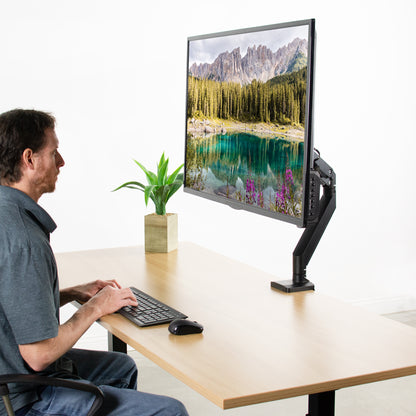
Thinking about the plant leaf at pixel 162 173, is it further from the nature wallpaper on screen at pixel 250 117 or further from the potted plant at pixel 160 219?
the nature wallpaper on screen at pixel 250 117

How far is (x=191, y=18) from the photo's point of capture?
3.62 metres

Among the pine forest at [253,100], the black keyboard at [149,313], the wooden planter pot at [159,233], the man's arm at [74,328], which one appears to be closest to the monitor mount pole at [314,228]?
the pine forest at [253,100]

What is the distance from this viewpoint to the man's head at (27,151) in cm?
171

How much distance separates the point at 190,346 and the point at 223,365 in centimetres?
15

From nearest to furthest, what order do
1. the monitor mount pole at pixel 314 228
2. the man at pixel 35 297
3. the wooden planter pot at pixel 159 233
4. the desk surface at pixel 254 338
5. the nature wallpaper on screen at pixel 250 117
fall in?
the desk surface at pixel 254 338, the man at pixel 35 297, the nature wallpaper on screen at pixel 250 117, the monitor mount pole at pixel 314 228, the wooden planter pot at pixel 159 233

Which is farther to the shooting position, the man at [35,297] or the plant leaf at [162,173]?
the plant leaf at [162,173]

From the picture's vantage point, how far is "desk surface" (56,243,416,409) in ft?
4.72

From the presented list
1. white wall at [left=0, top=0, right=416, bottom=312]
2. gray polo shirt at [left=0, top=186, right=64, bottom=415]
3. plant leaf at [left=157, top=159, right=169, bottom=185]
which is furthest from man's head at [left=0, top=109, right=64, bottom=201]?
white wall at [left=0, top=0, right=416, bottom=312]

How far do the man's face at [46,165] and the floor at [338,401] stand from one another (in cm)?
158

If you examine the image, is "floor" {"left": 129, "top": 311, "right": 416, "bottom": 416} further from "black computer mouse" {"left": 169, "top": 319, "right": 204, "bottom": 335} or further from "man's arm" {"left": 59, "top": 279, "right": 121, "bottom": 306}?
"black computer mouse" {"left": 169, "top": 319, "right": 204, "bottom": 335}

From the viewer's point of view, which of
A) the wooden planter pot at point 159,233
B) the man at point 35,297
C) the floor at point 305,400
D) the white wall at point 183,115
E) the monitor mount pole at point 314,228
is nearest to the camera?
the man at point 35,297

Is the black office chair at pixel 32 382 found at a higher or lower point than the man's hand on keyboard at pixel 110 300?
lower

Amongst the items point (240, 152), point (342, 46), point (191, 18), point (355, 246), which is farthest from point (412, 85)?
point (240, 152)

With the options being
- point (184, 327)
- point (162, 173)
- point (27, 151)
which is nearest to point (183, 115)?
point (162, 173)
